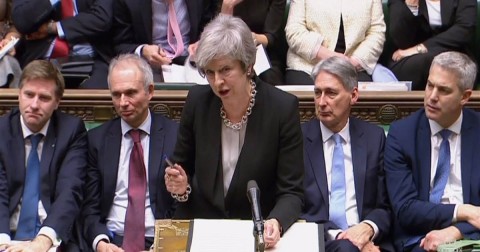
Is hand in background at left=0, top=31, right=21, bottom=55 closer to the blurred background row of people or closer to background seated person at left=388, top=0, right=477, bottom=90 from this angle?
the blurred background row of people

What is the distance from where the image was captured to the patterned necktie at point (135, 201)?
3291mm

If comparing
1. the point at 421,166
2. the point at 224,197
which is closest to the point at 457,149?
the point at 421,166

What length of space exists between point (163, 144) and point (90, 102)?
1.94 feet

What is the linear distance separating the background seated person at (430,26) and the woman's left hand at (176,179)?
5.84ft

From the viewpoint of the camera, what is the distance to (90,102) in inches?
152

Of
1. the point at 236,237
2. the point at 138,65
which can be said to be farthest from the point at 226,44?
the point at 138,65

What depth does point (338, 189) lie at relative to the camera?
3.35 m

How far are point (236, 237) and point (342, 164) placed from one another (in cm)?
94

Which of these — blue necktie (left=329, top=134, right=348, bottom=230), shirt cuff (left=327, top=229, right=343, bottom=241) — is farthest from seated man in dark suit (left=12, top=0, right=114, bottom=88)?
shirt cuff (left=327, top=229, right=343, bottom=241)

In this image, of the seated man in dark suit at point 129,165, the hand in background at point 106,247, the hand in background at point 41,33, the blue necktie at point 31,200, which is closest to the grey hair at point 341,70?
the seated man in dark suit at point 129,165

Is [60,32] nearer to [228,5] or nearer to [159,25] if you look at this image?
[159,25]

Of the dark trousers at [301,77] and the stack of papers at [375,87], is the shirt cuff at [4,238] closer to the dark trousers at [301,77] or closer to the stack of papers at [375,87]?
the stack of papers at [375,87]

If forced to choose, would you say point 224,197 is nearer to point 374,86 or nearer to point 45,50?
point 374,86

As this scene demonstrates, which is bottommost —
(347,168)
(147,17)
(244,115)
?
(347,168)
